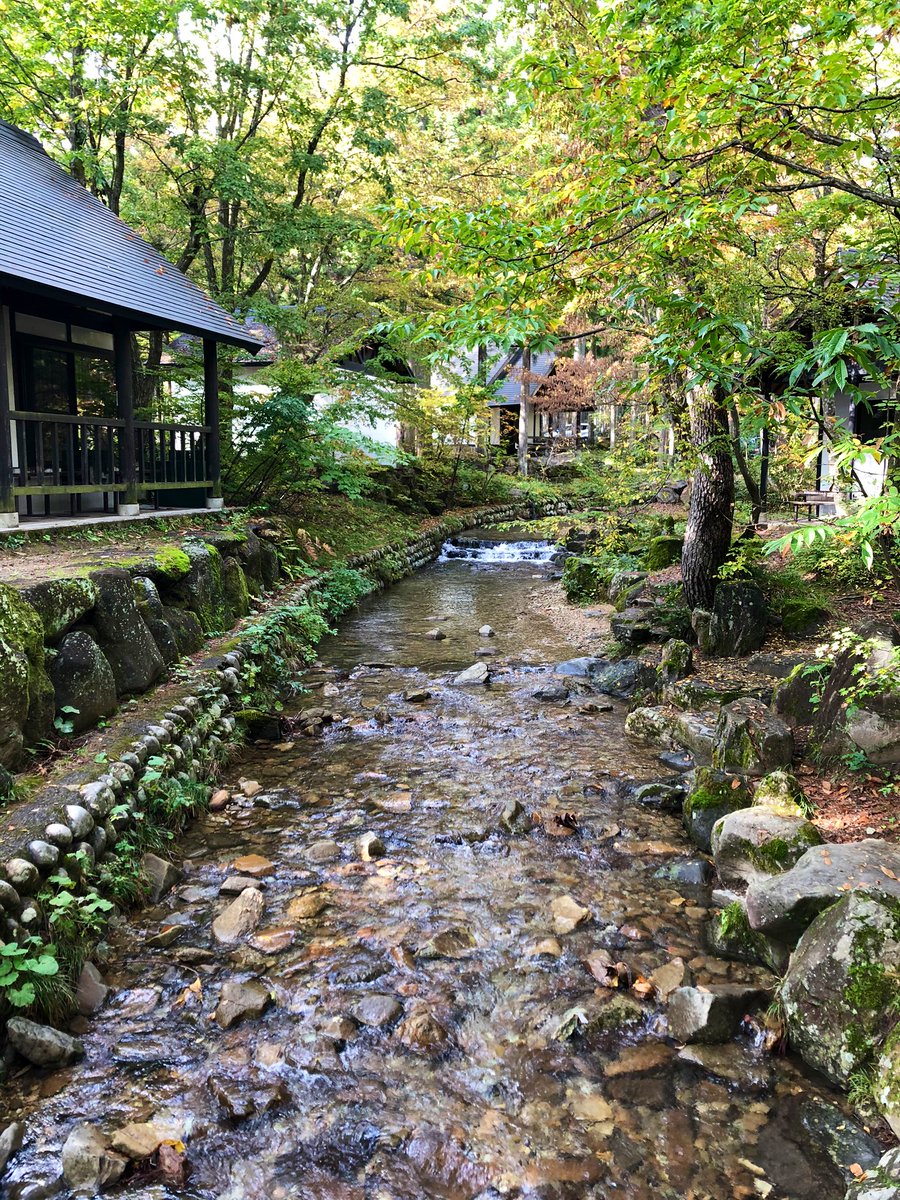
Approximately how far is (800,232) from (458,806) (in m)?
6.74

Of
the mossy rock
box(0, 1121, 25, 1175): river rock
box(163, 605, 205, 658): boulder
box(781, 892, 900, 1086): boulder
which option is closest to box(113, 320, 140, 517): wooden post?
box(163, 605, 205, 658): boulder

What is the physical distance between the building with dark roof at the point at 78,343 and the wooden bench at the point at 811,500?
398 inches

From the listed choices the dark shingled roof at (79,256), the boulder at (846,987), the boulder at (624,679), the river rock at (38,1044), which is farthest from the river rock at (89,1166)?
the dark shingled roof at (79,256)

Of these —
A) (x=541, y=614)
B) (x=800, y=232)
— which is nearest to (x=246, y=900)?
(x=800, y=232)

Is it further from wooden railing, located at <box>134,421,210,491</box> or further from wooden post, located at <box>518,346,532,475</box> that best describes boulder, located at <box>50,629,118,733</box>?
wooden post, located at <box>518,346,532,475</box>

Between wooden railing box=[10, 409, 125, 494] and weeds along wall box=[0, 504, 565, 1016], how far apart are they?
3038mm

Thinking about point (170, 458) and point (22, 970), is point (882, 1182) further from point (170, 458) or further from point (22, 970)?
point (170, 458)

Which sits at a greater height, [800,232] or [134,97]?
[134,97]

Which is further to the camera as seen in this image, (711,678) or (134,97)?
(134,97)

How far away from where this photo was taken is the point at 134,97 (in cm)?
1268

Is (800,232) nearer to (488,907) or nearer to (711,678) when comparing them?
(711,678)

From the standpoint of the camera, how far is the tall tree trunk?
7.72m

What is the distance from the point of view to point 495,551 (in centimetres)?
2014

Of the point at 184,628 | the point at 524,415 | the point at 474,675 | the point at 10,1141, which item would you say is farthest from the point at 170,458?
the point at 524,415
